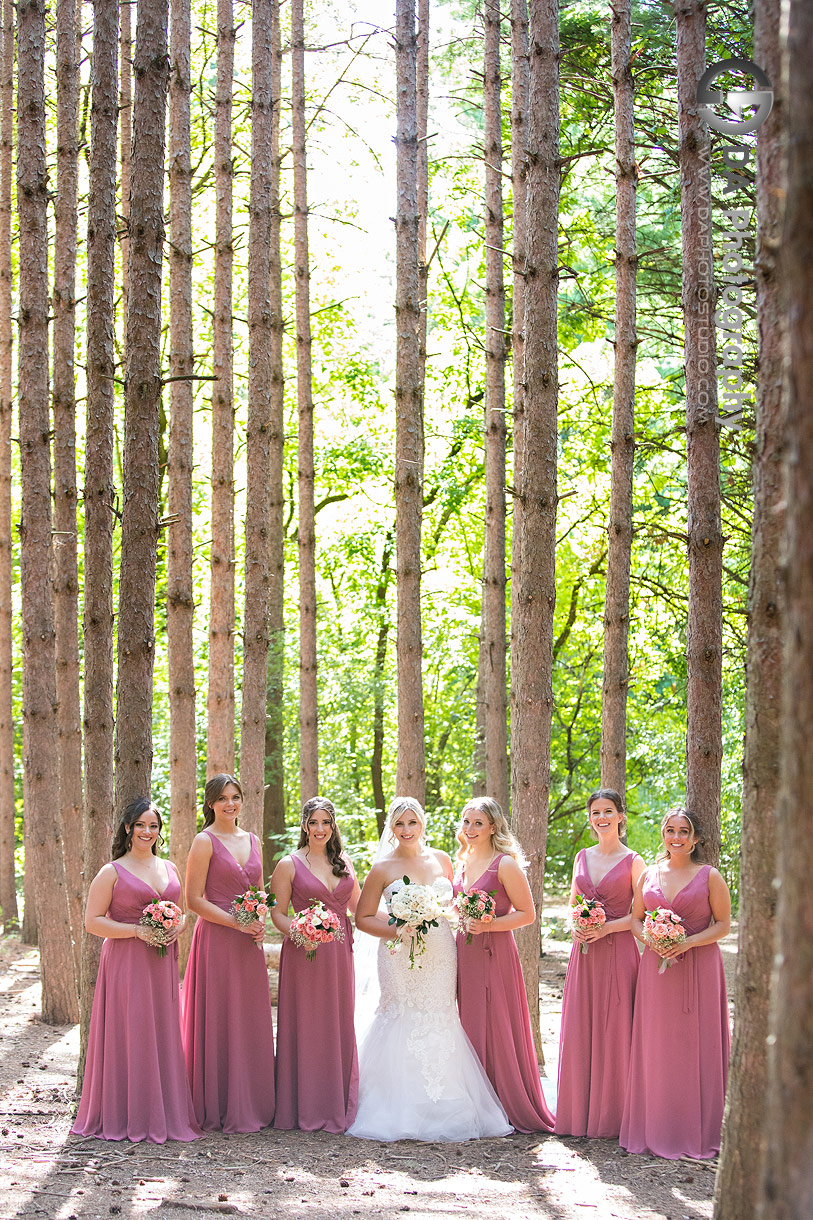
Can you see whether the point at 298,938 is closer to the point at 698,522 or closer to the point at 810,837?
the point at 698,522

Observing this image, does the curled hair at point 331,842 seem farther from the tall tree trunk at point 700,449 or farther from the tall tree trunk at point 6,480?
the tall tree trunk at point 6,480

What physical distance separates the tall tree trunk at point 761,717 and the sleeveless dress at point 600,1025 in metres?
2.92

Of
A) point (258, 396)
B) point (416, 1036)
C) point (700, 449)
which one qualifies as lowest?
point (416, 1036)

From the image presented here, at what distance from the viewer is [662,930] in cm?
663

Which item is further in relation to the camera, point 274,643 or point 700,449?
point 274,643

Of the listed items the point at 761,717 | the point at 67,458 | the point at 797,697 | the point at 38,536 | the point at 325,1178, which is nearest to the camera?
the point at 797,697

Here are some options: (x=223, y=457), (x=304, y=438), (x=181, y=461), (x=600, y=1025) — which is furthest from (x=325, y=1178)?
(x=304, y=438)

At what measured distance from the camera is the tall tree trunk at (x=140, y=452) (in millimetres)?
7367

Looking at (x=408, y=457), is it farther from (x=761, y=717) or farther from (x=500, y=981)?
(x=761, y=717)

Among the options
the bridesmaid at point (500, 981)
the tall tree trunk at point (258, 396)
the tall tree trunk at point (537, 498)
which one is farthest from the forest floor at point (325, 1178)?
the tall tree trunk at point (258, 396)

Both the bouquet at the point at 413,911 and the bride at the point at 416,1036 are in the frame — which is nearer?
the bride at the point at 416,1036

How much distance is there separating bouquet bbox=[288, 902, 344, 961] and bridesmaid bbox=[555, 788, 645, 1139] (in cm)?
154

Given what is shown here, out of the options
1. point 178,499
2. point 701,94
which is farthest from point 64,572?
point 701,94

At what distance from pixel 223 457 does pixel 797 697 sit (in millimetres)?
9216
